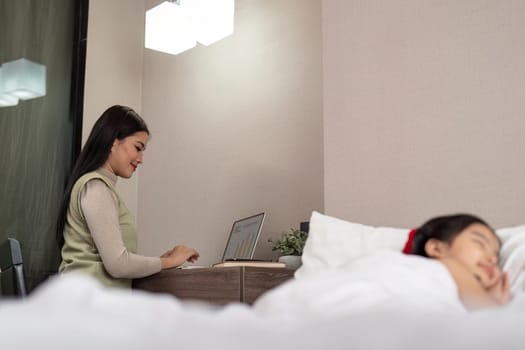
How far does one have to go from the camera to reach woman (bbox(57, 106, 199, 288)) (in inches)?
77.7

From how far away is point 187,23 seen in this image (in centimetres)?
287

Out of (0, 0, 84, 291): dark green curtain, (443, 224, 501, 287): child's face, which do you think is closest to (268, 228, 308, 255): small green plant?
(443, 224, 501, 287): child's face

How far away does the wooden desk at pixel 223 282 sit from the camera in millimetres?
1959

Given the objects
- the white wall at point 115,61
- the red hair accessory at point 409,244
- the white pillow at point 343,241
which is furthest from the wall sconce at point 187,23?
the red hair accessory at point 409,244

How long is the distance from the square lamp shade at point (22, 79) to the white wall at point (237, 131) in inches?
25.3

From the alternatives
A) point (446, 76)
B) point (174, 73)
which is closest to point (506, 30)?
point (446, 76)

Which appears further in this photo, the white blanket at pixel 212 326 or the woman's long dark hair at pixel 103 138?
the woman's long dark hair at pixel 103 138

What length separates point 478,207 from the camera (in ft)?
5.43

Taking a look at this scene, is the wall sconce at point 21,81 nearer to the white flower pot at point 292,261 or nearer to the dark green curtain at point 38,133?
the dark green curtain at point 38,133

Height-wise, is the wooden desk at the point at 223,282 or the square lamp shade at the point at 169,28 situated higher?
the square lamp shade at the point at 169,28

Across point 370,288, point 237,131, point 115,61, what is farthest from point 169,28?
point 370,288

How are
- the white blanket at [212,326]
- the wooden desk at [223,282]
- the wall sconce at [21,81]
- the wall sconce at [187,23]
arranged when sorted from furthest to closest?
the wall sconce at [21,81] < the wall sconce at [187,23] < the wooden desk at [223,282] < the white blanket at [212,326]

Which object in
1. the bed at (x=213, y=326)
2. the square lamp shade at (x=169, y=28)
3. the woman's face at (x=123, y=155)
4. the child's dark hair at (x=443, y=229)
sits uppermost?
the square lamp shade at (x=169, y=28)

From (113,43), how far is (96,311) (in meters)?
3.12
